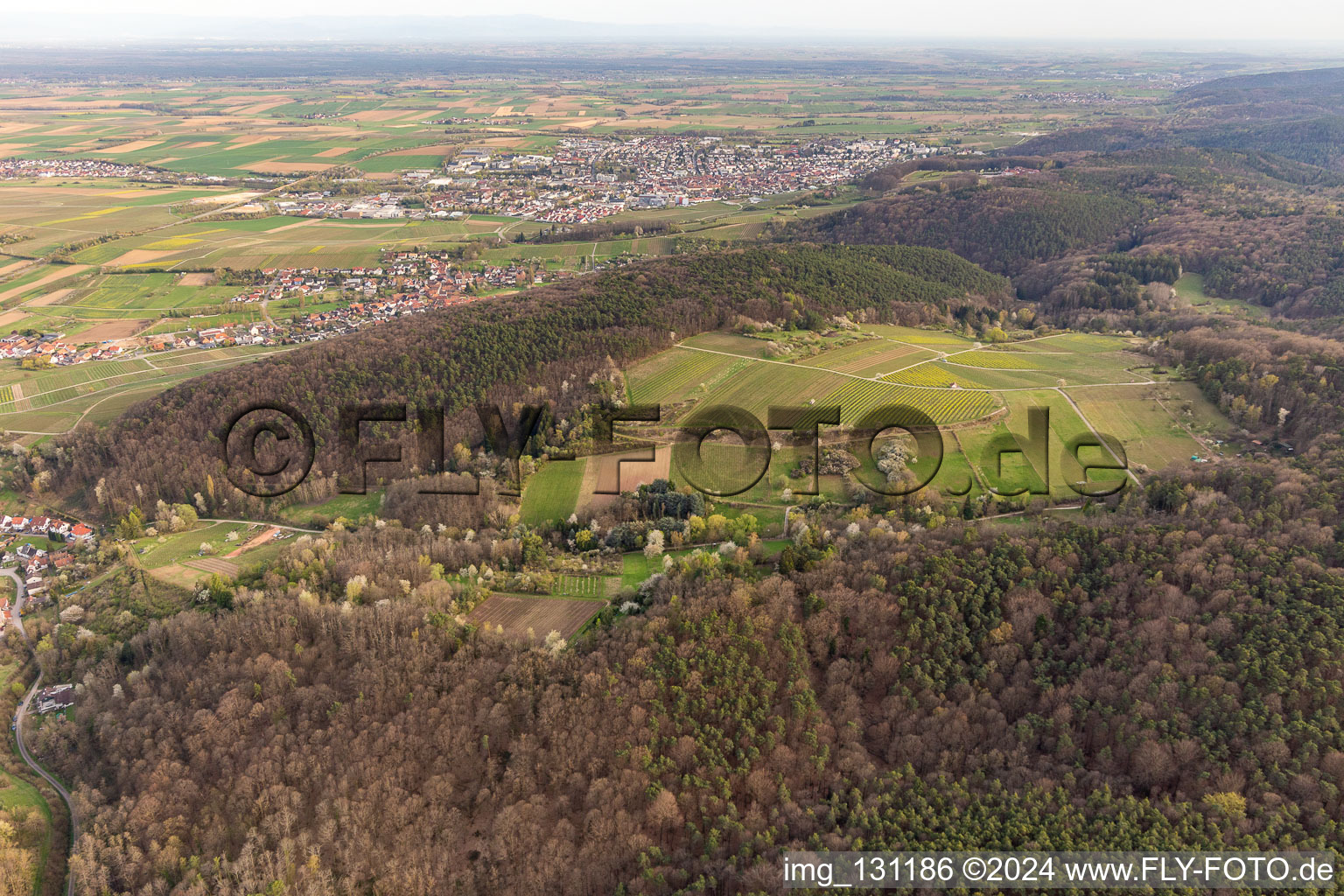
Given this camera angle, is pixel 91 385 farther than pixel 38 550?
Yes

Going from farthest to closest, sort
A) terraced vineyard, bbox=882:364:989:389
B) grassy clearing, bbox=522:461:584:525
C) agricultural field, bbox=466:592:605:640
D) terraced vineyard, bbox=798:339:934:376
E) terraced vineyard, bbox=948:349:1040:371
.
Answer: terraced vineyard, bbox=948:349:1040:371 < terraced vineyard, bbox=798:339:934:376 < terraced vineyard, bbox=882:364:989:389 < grassy clearing, bbox=522:461:584:525 < agricultural field, bbox=466:592:605:640

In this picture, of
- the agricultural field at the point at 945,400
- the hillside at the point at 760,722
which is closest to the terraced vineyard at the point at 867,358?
the agricultural field at the point at 945,400

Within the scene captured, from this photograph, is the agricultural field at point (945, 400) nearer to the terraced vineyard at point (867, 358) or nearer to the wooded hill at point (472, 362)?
the terraced vineyard at point (867, 358)

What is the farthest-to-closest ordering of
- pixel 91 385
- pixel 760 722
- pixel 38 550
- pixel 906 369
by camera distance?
pixel 91 385
pixel 906 369
pixel 38 550
pixel 760 722

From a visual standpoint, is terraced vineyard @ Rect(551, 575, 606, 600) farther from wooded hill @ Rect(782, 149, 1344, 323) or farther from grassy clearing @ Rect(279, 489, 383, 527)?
wooded hill @ Rect(782, 149, 1344, 323)

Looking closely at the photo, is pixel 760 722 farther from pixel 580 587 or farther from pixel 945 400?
pixel 945 400

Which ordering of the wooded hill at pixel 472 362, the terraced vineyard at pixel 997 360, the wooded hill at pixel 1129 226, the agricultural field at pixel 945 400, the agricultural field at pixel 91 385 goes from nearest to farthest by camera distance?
the agricultural field at pixel 945 400, the wooded hill at pixel 472 362, the terraced vineyard at pixel 997 360, the agricultural field at pixel 91 385, the wooded hill at pixel 1129 226

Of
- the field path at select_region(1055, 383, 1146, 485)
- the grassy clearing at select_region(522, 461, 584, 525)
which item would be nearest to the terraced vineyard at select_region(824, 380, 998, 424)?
the field path at select_region(1055, 383, 1146, 485)

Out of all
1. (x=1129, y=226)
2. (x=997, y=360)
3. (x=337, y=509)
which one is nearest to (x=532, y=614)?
(x=337, y=509)

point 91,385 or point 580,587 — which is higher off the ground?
point 91,385
